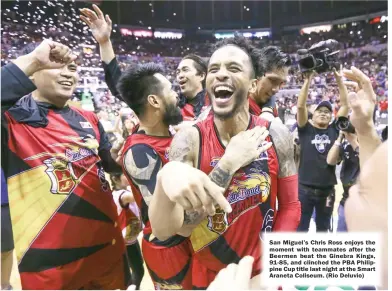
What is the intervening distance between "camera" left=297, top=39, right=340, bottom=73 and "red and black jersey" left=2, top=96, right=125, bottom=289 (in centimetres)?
67

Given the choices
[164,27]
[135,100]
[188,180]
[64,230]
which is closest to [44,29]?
[164,27]

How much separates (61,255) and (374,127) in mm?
859

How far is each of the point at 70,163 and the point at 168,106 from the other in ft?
1.03

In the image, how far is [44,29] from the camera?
4.52ft

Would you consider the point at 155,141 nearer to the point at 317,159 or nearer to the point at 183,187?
the point at 183,187

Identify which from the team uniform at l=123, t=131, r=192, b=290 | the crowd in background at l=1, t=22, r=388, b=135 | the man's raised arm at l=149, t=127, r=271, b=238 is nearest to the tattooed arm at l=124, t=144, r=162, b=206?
the team uniform at l=123, t=131, r=192, b=290

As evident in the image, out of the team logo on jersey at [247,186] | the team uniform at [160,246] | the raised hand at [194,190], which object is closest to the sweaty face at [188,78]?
the team uniform at [160,246]

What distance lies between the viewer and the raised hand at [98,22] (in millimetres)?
1062

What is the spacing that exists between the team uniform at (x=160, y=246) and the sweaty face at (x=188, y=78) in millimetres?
410

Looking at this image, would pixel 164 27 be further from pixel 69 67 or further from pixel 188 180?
pixel 188 180

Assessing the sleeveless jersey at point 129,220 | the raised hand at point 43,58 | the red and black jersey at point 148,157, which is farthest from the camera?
the sleeveless jersey at point 129,220

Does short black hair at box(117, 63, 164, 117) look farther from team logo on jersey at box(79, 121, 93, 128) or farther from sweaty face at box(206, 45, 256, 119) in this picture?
sweaty face at box(206, 45, 256, 119)

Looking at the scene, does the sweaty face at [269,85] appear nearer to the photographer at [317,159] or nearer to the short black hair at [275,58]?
the short black hair at [275,58]

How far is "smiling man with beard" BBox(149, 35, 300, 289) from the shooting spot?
2.61ft
